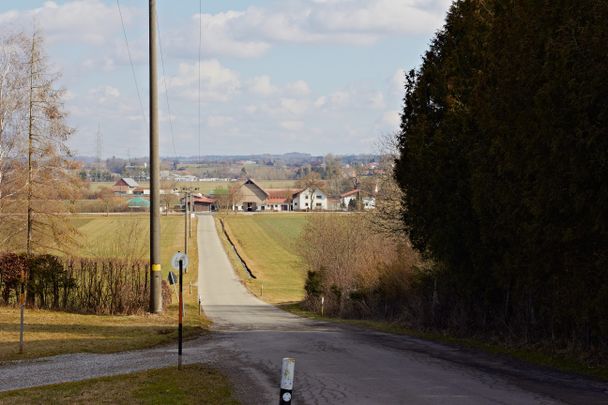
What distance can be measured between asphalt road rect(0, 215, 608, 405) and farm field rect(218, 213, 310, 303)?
1487 inches

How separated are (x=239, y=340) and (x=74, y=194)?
20.5 m

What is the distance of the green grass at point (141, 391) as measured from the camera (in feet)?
39.3

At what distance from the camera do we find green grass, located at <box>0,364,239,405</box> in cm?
1199

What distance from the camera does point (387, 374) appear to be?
14391mm

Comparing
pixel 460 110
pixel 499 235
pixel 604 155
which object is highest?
pixel 460 110

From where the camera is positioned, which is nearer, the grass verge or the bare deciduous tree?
the grass verge

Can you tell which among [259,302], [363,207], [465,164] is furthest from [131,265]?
[363,207]

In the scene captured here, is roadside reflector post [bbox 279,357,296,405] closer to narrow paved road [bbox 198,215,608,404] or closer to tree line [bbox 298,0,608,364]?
narrow paved road [bbox 198,215,608,404]

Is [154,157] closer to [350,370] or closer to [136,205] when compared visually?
[350,370]

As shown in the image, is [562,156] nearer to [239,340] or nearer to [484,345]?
[484,345]

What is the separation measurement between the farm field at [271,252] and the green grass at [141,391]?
43220mm

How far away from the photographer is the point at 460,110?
20.7 meters

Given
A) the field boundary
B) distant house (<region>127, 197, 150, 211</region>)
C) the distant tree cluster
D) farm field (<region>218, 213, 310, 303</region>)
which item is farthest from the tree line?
distant house (<region>127, 197, 150, 211</region>)

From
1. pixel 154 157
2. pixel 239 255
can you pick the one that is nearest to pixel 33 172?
pixel 154 157
